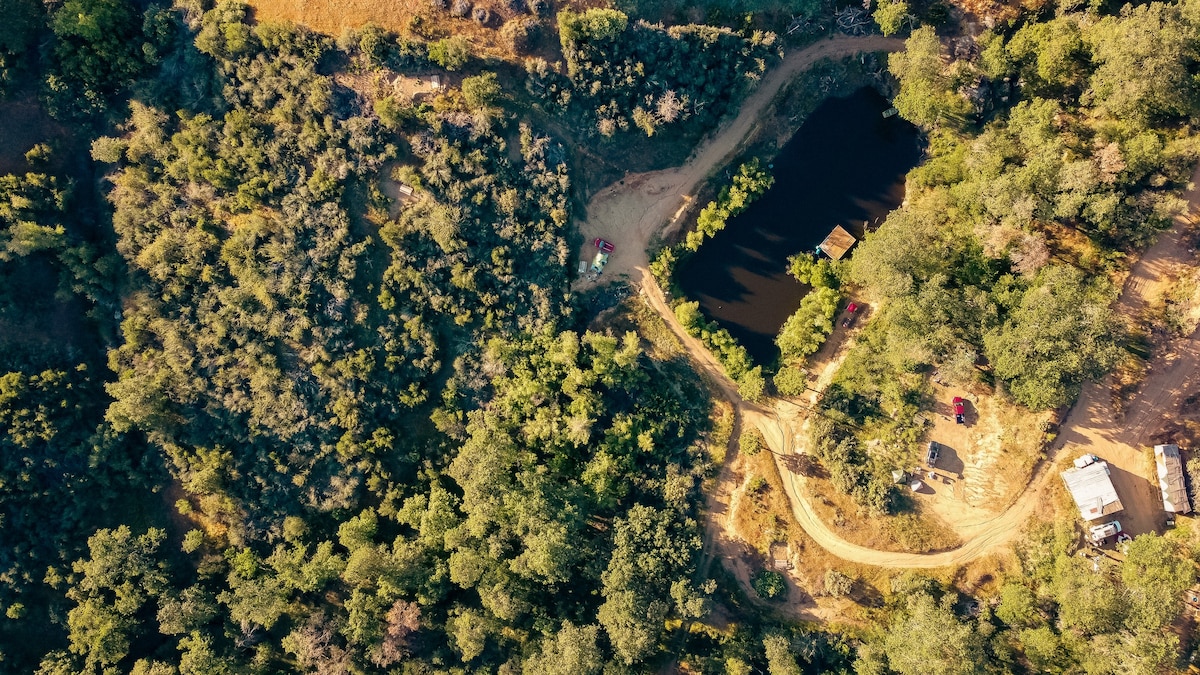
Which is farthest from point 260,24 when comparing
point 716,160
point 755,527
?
point 755,527

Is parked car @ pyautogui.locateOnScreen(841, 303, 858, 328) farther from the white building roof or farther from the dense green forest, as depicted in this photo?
the white building roof

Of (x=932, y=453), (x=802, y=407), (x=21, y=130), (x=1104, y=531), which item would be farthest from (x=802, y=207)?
(x=21, y=130)

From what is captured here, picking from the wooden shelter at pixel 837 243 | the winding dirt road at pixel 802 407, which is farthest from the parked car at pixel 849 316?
the winding dirt road at pixel 802 407

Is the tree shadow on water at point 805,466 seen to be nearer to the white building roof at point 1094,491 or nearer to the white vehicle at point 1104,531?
the white building roof at point 1094,491

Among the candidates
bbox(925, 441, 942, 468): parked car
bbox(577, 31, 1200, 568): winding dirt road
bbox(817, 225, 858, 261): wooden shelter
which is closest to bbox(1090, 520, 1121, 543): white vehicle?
bbox(577, 31, 1200, 568): winding dirt road

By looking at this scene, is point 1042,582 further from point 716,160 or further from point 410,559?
point 410,559

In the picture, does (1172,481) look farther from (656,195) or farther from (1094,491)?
(656,195)
